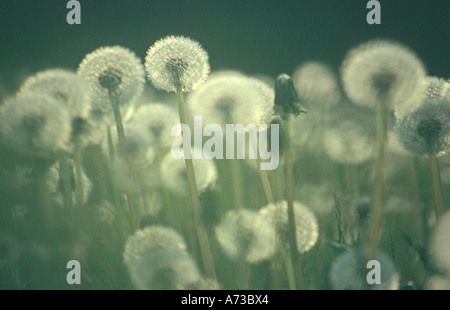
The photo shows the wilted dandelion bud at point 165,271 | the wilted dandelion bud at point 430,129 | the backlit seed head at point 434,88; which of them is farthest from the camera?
the backlit seed head at point 434,88

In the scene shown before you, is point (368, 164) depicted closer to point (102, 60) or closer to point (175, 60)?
point (175, 60)

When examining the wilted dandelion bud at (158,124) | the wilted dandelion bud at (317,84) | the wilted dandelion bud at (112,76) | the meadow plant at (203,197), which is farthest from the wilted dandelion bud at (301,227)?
the wilted dandelion bud at (317,84)

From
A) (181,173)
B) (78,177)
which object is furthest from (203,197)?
(78,177)

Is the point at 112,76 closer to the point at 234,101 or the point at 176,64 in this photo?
the point at 176,64

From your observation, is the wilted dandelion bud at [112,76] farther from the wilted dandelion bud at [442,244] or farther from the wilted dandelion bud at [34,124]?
the wilted dandelion bud at [442,244]

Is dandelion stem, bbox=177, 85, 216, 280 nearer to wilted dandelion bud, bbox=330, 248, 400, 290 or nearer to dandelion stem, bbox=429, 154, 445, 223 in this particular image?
wilted dandelion bud, bbox=330, 248, 400, 290
